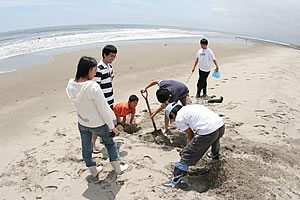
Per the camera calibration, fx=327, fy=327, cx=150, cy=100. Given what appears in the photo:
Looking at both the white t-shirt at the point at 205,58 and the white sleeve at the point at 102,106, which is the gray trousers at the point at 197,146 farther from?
the white t-shirt at the point at 205,58

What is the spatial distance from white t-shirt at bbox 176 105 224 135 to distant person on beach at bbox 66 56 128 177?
844mm

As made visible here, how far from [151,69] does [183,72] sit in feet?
4.96

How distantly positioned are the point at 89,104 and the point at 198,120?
128 cm

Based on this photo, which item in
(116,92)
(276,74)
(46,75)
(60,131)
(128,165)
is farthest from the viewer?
(46,75)

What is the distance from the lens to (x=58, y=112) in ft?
24.6

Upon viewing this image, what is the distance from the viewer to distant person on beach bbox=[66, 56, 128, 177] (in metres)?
3.64

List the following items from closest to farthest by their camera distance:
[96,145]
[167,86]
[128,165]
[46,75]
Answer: [128,165] → [96,145] → [167,86] → [46,75]

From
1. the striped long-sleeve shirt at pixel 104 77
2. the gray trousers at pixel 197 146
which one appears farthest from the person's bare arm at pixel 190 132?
the striped long-sleeve shirt at pixel 104 77

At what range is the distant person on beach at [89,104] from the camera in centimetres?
364

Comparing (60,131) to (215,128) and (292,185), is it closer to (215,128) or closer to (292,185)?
(215,128)

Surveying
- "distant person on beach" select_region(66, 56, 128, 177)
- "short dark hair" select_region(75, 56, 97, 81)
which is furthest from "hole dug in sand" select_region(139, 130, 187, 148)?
"short dark hair" select_region(75, 56, 97, 81)

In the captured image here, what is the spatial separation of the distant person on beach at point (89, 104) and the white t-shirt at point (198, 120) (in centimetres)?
84

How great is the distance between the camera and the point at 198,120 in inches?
152

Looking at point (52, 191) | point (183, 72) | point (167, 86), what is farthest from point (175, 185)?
point (183, 72)
